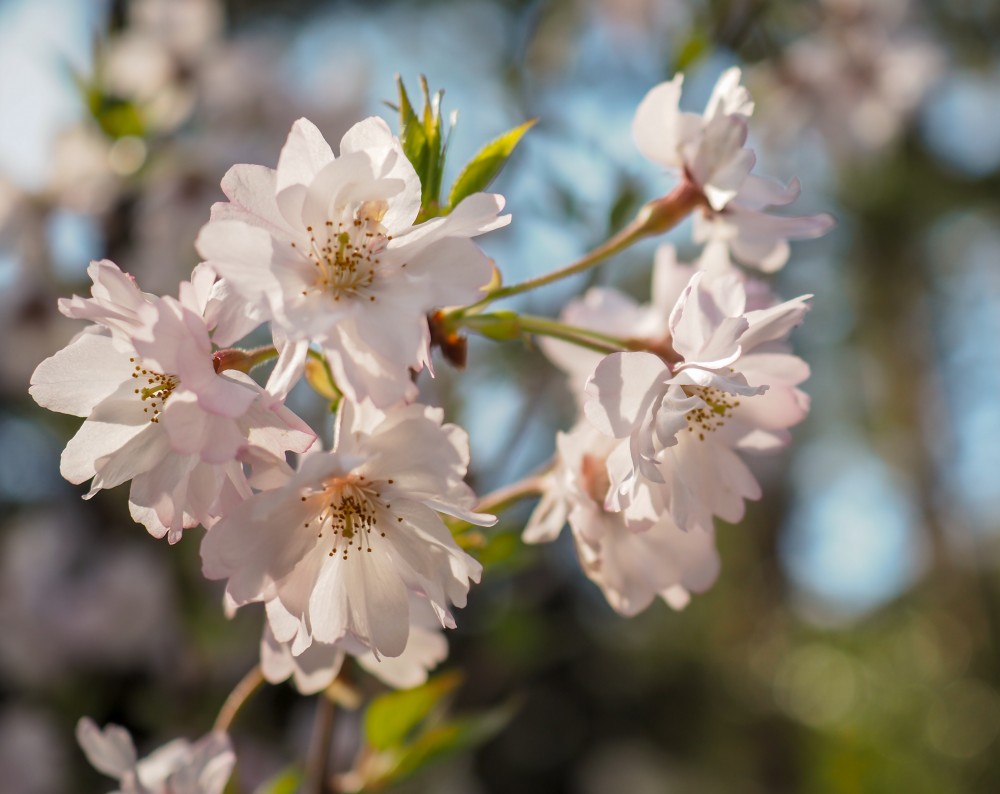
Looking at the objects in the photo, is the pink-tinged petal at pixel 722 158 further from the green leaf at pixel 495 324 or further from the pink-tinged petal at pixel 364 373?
the pink-tinged petal at pixel 364 373

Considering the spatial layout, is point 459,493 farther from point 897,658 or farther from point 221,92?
point 897,658

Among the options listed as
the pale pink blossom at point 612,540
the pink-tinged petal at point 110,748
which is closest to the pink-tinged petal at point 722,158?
the pale pink blossom at point 612,540

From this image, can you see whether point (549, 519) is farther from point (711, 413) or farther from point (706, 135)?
point (706, 135)

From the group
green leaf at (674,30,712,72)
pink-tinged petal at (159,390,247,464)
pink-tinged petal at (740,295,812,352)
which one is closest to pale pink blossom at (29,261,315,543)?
pink-tinged petal at (159,390,247,464)

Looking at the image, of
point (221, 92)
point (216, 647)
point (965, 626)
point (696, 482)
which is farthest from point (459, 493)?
point (965, 626)

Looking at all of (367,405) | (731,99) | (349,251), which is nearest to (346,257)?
(349,251)

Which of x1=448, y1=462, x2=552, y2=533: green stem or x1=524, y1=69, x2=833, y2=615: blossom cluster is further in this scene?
x1=448, y1=462, x2=552, y2=533: green stem

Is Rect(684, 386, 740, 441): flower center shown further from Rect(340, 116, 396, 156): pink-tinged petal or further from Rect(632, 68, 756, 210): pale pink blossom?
Rect(340, 116, 396, 156): pink-tinged petal
